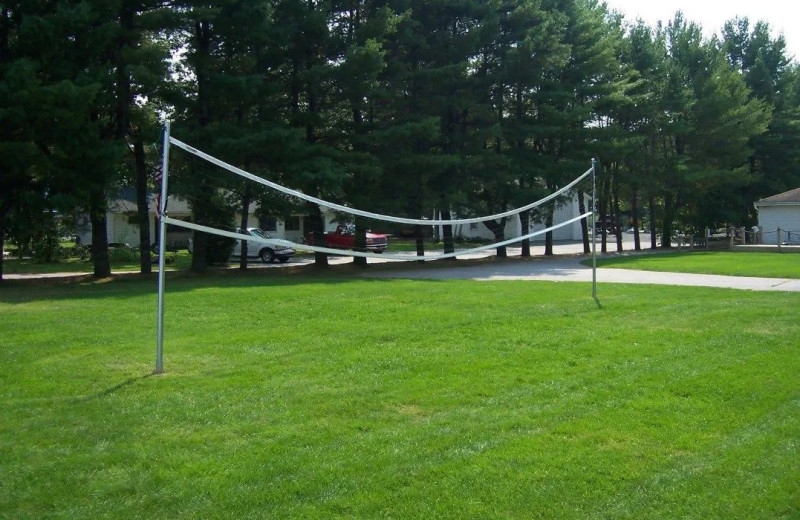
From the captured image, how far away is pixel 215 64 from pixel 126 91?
3027 mm

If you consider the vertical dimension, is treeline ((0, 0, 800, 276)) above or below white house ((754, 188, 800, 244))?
above

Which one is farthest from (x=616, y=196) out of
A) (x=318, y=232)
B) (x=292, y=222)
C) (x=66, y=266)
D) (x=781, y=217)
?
(x=66, y=266)

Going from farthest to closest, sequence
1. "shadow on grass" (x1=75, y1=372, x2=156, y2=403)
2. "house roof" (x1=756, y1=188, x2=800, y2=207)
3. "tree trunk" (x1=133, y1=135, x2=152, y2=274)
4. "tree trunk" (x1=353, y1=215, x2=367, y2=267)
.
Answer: "house roof" (x1=756, y1=188, x2=800, y2=207) < "tree trunk" (x1=353, y1=215, x2=367, y2=267) < "tree trunk" (x1=133, y1=135, x2=152, y2=274) < "shadow on grass" (x1=75, y1=372, x2=156, y2=403)

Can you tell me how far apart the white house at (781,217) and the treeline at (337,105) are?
8.74 ft

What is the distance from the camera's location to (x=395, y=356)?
28.8ft

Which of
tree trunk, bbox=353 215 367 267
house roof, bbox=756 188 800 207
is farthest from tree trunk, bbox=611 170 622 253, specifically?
tree trunk, bbox=353 215 367 267

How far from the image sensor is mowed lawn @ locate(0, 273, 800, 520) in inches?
186

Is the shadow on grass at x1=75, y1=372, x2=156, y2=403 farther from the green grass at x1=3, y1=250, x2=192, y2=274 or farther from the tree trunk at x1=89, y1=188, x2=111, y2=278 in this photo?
the green grass at x1=3, y1=250, x2=192, y2=274

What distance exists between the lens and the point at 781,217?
40281mm

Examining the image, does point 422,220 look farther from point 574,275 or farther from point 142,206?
point 142,206

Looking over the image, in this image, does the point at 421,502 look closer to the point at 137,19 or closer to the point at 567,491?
the point at 567,491

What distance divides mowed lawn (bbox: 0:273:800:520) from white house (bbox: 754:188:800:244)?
31.4 metres

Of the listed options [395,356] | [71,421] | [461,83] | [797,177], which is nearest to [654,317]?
[395,356]

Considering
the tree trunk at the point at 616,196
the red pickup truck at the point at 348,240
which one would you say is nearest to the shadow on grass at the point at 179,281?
the red pickup truck at the point at 348,240
